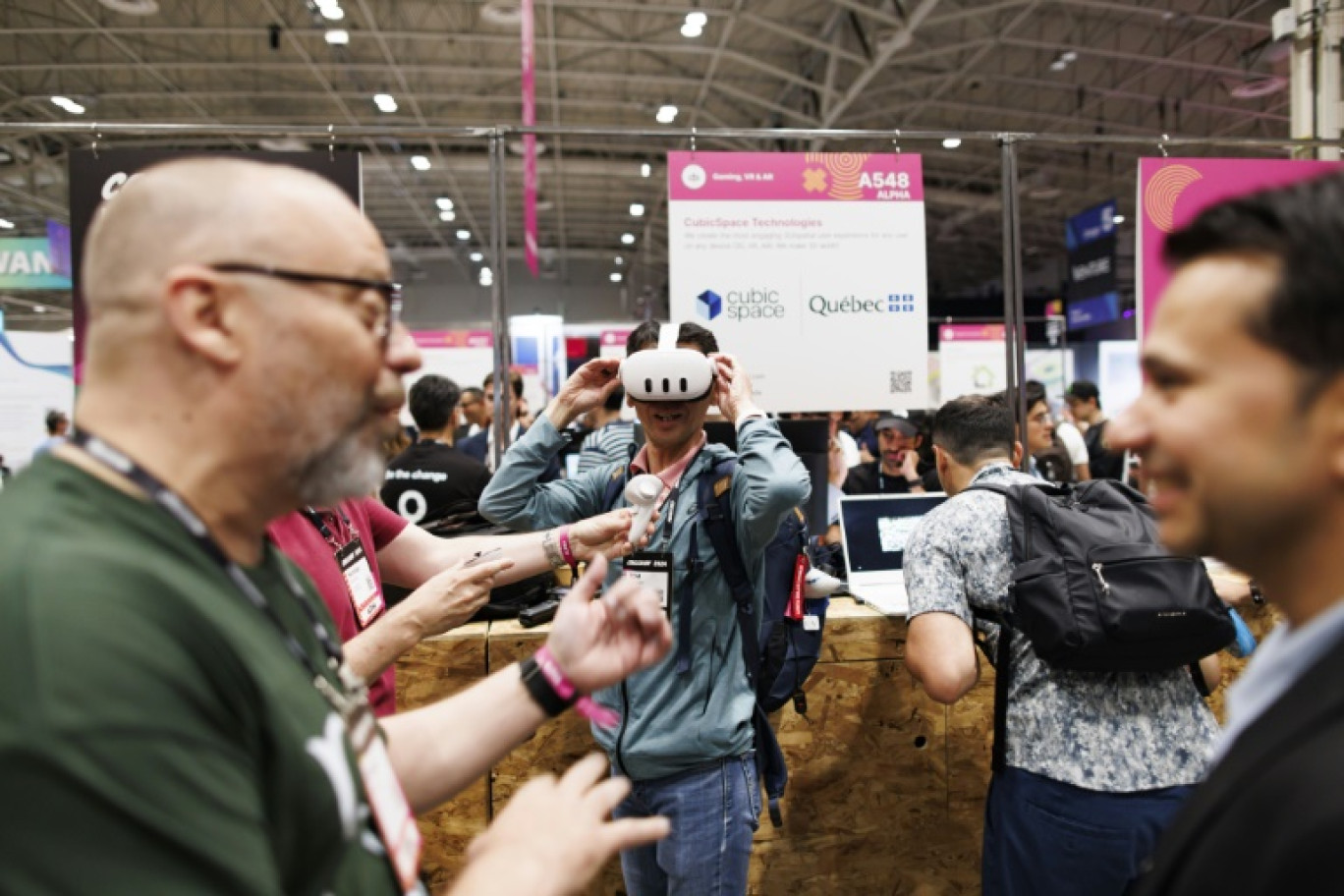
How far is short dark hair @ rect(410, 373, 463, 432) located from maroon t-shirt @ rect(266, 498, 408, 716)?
1974 mm

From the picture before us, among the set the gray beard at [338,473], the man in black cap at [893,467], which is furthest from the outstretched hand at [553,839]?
the man in black cap at [893,467]

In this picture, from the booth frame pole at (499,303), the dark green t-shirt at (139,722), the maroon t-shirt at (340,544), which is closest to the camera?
the dark green t-shirt at (139,722)

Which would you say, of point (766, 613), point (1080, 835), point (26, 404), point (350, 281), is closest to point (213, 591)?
point (350, 281)

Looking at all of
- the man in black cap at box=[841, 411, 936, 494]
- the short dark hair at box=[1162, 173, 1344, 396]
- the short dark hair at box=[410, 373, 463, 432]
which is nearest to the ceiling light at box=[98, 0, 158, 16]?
the short dark hair at box=[410, 373, 463, 432]

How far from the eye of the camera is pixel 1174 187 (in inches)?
136

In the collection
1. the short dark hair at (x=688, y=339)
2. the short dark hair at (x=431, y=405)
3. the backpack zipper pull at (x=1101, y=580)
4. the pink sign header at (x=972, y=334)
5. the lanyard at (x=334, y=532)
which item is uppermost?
the pink sign header at (x=972, y=334)

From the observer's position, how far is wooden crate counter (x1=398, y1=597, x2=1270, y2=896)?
2.70 m

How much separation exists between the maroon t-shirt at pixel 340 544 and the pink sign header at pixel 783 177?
1754 mm

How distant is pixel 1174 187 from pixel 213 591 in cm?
382

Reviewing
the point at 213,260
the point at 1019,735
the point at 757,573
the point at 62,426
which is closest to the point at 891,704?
the point at 1019,735

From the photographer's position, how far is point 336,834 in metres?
0.78

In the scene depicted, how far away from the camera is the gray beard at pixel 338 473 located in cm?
87

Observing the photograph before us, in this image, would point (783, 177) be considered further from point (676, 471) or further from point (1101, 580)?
point (1101, 580)

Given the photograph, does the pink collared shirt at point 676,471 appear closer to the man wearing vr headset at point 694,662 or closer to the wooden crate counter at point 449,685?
the man wearing vr headset at point 694,662
